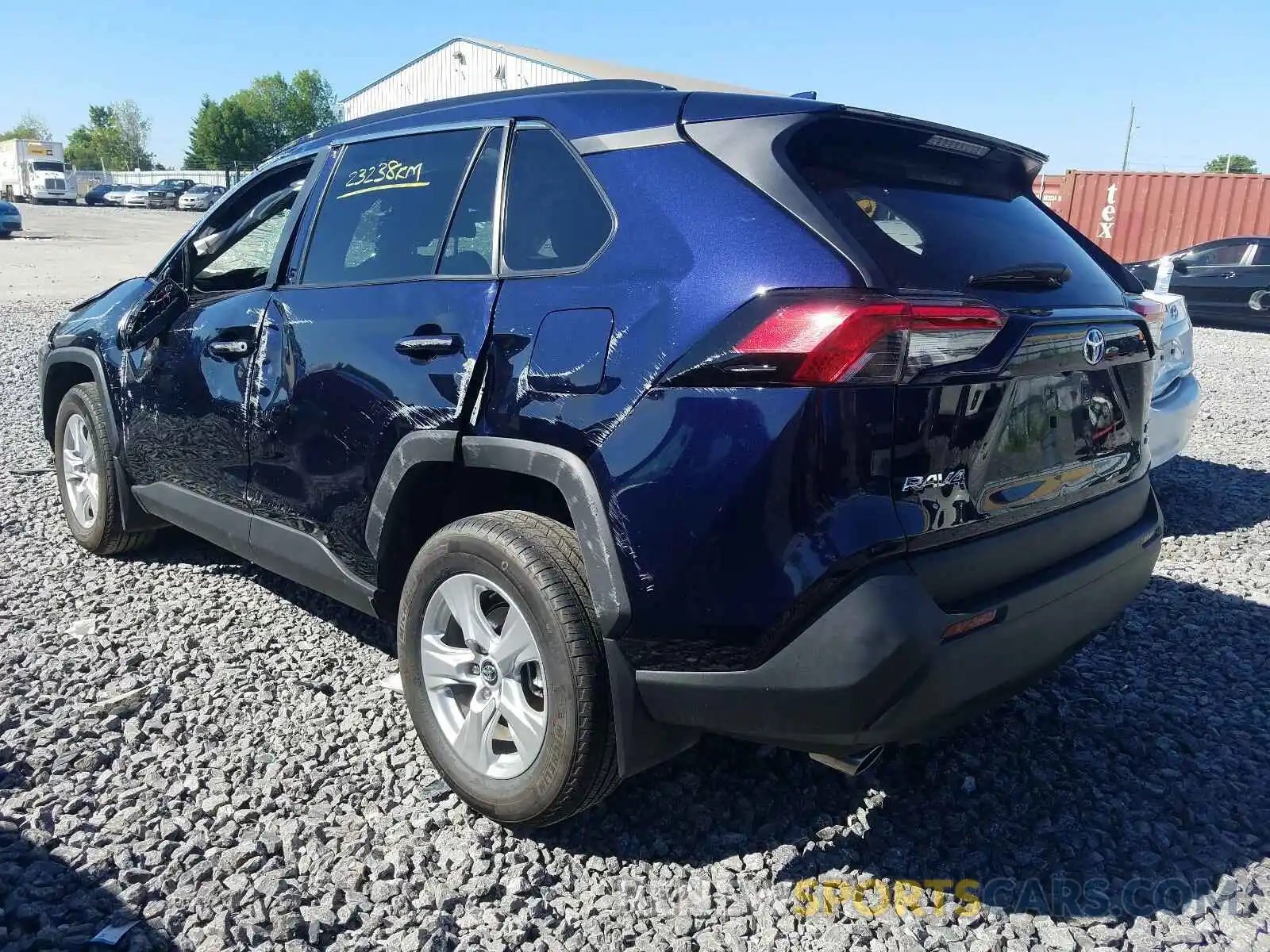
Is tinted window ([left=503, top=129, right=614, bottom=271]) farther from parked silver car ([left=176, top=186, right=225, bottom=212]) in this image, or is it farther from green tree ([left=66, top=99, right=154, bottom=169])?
green tree ([left=66, top=99, right=154, bottom=169])

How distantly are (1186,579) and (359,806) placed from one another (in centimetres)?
387

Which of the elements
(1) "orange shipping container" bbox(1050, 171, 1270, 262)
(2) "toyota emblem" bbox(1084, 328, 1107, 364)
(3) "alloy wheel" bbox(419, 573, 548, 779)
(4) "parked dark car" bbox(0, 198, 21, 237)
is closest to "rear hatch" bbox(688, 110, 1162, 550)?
(2) "toyota emblem" bbox(1084, 328, 1107, 364)

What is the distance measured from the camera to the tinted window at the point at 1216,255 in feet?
50.4

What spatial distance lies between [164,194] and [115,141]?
7149 centimetres

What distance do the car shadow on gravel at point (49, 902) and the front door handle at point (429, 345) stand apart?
152cm

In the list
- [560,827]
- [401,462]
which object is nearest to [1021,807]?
[560,827]

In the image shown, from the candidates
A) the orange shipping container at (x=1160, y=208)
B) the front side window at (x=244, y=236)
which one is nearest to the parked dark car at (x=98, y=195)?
the orange shipping container at (x=1160, y=208)

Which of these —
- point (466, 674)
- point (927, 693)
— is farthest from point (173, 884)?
point (927, 693)

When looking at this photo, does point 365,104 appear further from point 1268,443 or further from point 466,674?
point 466,674

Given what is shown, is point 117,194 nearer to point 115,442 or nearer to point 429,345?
point 115,442

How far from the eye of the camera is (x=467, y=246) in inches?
108

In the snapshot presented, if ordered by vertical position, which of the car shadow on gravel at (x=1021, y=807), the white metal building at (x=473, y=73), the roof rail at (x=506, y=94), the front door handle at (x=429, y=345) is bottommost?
the car shadow on gravel at (x=1021, y=807)

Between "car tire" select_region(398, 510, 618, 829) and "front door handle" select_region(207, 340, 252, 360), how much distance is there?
3.84ft

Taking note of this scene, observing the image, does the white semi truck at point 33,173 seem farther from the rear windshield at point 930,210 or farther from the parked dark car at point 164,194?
the rear windshield at point 930,210
